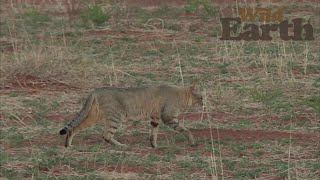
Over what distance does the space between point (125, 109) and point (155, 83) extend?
3.45 m

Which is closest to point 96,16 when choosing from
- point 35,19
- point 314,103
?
point 35,19

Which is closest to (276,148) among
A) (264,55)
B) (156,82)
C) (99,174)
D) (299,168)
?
(299,168)

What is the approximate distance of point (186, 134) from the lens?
31.6ft

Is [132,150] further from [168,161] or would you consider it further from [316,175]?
[316,175]

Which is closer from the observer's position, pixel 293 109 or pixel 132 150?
pixel 132 150

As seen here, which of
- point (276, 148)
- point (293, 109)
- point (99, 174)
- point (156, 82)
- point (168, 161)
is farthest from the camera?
point (156, 82)

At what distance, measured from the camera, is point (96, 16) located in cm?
1883

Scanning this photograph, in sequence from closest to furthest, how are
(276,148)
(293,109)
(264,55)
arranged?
(276,148) → (293,109) → (264,55)

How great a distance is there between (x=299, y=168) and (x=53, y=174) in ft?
7.42

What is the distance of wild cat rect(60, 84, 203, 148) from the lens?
9.55 metres

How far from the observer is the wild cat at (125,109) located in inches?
376

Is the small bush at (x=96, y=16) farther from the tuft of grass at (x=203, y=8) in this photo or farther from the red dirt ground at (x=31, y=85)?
the red dirt ground at (x=31, y=85)

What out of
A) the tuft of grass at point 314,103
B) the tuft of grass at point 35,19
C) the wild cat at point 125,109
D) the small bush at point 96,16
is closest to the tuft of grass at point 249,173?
the wild cat at point 125,109

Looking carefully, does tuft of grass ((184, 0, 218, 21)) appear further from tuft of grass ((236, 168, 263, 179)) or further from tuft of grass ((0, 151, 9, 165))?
tuft of grass ((236, 168, 263, 179))
